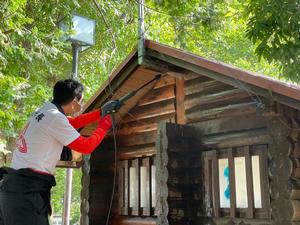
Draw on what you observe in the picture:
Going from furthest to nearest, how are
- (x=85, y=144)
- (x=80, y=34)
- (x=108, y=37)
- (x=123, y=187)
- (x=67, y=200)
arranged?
(x=108, y=37) < (x=80, y=34) < (x=67, y=200) < (x=123, y=187) < (x=85, y=144)

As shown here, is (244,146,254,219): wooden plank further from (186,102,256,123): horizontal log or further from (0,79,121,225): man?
(0,79,121,225): man

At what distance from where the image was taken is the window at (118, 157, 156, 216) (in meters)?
6.36

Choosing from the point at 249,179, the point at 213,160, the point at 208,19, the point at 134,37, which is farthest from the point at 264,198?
the point at 134,37

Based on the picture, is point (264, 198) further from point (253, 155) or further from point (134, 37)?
point (134, 37)

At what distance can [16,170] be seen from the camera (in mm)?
3680

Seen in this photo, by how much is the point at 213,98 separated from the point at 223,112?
0.95 feet

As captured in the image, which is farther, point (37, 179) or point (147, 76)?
point (147, 76)

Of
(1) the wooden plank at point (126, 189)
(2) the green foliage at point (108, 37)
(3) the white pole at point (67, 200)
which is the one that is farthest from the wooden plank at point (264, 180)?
(3) the white pole at point (67, 200)

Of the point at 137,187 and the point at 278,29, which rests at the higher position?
the point at 278,29

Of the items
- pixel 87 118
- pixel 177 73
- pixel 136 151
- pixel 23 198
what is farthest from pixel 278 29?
pixel 23 198

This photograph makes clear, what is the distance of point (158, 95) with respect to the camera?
6.54 m

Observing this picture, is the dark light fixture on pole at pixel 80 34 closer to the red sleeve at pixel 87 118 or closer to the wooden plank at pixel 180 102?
the wooden plank at pixel 180 102

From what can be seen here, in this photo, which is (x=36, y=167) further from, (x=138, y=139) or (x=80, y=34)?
(x=80, y=34)

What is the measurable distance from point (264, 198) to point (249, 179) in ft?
0.98
